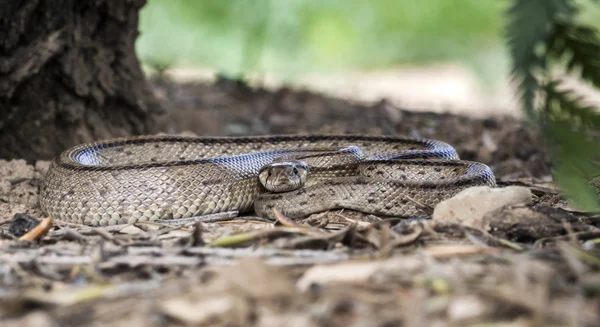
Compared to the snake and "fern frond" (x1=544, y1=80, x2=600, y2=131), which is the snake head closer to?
the snake

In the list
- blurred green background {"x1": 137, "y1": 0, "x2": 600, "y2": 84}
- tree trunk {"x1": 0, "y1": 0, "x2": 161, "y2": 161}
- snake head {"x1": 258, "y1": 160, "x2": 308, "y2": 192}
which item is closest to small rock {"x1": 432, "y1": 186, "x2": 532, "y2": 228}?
snake head {"x1": 258, "y1": 160, "x2": 308, "y2": 192}

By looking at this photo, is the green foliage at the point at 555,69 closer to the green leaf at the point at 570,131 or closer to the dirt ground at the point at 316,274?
the green leaf at the point at 570,131

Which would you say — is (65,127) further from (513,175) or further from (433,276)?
(433,276)

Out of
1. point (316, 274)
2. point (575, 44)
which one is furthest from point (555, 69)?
point (316, 274)

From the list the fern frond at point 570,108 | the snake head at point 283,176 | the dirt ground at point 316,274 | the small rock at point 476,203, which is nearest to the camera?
the fern frond at point 570,108

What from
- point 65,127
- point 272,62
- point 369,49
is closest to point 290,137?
point 65,127

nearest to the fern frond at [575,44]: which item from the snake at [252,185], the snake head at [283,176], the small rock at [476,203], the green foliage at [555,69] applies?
the green foliage at [555,69]

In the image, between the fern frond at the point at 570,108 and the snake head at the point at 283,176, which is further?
the snake head at the point at 283,176
